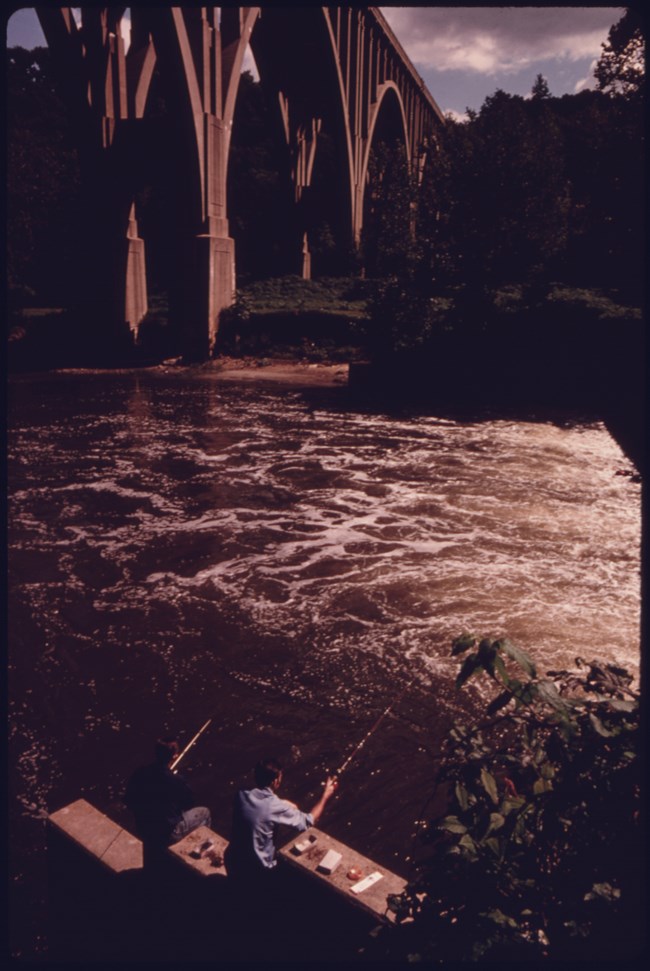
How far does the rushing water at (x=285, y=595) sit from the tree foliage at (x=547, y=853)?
2.98 m

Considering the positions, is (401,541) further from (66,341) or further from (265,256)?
(265,256)

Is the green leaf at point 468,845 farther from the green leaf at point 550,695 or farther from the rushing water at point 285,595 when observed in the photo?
the rushing water at point 285,595

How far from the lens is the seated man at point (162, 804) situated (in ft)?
13.9

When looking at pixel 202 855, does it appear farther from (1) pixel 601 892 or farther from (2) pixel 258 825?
(1) pixel 601 892

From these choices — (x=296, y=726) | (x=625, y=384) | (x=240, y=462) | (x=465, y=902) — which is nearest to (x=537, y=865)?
(x=465, y=902)

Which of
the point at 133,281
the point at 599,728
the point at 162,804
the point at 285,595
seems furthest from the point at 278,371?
the point at 599,728

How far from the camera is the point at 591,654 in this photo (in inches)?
322

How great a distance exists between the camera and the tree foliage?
229cm

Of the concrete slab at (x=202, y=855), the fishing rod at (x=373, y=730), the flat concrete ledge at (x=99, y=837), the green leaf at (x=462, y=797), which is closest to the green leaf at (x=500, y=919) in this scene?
the green leaf at (x=462, y=797)

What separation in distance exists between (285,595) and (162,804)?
5.48 metres

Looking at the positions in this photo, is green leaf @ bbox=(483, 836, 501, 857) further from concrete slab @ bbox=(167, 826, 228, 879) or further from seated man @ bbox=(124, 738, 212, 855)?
seated man @ bbox=(124, 738, 212, 855)

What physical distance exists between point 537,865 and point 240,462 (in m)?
14.9

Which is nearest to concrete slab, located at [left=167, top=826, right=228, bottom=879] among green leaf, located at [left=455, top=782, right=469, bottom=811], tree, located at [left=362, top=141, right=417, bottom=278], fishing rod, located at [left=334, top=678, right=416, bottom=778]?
fishing rod, located at [left=334, top=678, right=416, bottom=778]

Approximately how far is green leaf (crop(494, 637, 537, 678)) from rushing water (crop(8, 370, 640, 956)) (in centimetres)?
336
